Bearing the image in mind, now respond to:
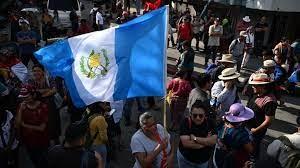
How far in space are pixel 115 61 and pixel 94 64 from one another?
11.0 inches

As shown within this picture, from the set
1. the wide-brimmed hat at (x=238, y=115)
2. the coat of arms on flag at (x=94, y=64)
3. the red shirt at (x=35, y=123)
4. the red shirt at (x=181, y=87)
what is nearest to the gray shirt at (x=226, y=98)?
the red shirt at (x=181, y=87)

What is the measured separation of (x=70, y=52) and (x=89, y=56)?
0.93ft

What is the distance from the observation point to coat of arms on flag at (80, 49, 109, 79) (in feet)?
18.4

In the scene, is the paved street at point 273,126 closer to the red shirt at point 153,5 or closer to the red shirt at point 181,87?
the red shirt at point 181,87

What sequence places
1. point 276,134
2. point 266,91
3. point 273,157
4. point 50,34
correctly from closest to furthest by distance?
point 273,157 → point 266,91 → point 276,134 → point 50,34

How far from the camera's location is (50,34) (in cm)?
1722

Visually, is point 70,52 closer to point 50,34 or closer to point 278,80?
point 278,80

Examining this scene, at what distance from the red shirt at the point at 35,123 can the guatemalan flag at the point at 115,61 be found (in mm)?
649

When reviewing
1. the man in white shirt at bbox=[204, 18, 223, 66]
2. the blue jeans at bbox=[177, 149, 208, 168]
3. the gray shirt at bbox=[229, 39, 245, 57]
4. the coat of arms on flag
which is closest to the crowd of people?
the blue jeans at bbox=[177, 149, 208, 168]

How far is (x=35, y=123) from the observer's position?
6.04 m

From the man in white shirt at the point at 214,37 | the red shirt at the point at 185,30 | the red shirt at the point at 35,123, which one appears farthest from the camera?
the red shirt at the point at 185,30

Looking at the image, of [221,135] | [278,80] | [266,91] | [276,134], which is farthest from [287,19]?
[221,135]

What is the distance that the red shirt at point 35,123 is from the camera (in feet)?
19.6

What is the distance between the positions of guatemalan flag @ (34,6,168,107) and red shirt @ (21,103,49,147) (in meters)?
0.65
